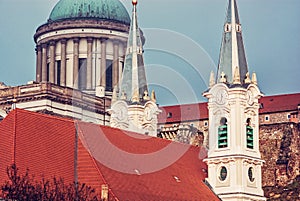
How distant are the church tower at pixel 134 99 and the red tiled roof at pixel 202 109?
35.5m

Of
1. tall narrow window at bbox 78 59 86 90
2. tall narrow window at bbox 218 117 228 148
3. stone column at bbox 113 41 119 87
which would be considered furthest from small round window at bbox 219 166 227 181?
stone column at bbox 113 41 119 87

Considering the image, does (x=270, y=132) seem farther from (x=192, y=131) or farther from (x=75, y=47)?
(x=75, y=47)

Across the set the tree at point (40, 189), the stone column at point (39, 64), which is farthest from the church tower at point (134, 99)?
the stone column at point (39, 64)

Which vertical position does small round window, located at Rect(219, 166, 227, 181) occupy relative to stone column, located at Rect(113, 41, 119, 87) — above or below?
below

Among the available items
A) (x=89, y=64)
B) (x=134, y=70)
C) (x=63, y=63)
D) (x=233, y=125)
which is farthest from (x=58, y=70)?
(x=233, y=125)

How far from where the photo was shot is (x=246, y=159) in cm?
6088

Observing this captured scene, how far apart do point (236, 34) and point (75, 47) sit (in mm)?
27062

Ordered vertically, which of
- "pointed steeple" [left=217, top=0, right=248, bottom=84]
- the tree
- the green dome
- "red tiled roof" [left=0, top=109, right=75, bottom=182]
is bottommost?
the tree

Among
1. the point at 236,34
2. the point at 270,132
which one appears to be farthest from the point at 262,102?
the point at 236,34

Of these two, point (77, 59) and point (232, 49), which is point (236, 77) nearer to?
point (232, 49)

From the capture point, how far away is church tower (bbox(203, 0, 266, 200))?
199 feet

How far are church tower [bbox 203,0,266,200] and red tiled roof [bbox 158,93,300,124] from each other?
42.2 metres

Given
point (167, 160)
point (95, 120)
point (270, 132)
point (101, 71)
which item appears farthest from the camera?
point (270, 132)

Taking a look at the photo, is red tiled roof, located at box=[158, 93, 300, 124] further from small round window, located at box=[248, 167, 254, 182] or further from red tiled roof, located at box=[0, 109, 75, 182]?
red tiled roof, located at box=[0, 109, 75, 182]
